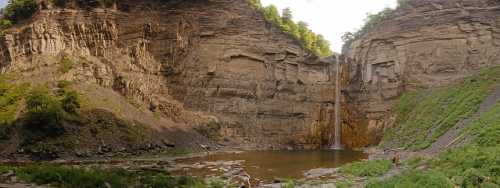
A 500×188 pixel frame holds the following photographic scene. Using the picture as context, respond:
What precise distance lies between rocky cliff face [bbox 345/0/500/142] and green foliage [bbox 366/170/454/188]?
1166 inches

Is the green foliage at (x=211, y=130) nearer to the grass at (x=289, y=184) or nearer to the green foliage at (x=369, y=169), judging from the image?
the green foliage at (x=369, y=169)

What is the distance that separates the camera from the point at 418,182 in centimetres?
1608

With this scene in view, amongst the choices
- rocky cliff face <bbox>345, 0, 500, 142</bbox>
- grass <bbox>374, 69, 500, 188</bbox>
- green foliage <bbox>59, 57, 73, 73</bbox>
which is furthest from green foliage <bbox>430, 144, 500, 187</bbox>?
green foliage <bbox>59, 57, 73, 73</bbox>

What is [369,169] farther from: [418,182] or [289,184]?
[418,182]

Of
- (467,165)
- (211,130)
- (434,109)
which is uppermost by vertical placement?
(434,109)

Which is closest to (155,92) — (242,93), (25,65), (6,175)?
(242,93)

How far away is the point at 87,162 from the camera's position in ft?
99.6

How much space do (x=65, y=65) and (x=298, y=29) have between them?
39.1 m

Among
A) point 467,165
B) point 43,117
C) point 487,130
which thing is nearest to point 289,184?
point 467,165

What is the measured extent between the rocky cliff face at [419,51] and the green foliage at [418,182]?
97.2 feet

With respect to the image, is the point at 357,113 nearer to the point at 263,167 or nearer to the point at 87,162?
the point at 263,167

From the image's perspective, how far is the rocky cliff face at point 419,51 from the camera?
45.7 meters

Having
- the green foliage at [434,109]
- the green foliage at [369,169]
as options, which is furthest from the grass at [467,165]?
the green foliage at [434,109]

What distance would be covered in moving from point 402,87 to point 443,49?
545 centimetres
